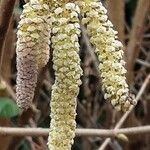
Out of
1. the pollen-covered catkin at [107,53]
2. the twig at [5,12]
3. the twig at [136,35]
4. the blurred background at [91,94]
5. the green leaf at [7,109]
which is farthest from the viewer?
the twig at [136,35]

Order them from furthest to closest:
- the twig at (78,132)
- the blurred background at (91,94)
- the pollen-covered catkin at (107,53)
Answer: the blurred background at (91,94)
the twig at (78,132)
the pollen-covered catkin at (107,53)

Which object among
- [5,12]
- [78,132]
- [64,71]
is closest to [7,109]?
[78,132]

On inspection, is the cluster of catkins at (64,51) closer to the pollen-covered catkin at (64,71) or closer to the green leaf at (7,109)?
the pollen-covered catkin at (64,71)

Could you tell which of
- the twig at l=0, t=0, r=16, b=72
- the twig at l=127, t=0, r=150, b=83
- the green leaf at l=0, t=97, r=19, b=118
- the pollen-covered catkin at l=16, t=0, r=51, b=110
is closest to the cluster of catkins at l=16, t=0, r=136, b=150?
the pollen-covered catkin at l=16, t=0, r=51, b=110

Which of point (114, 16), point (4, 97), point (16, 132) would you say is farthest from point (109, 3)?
point (16, 132)

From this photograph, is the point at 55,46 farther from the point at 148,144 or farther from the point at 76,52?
the point at 148,144

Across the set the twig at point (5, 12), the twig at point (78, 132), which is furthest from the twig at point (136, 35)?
the twig at point (5, 12)

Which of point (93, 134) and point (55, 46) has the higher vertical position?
point (55, 46)
